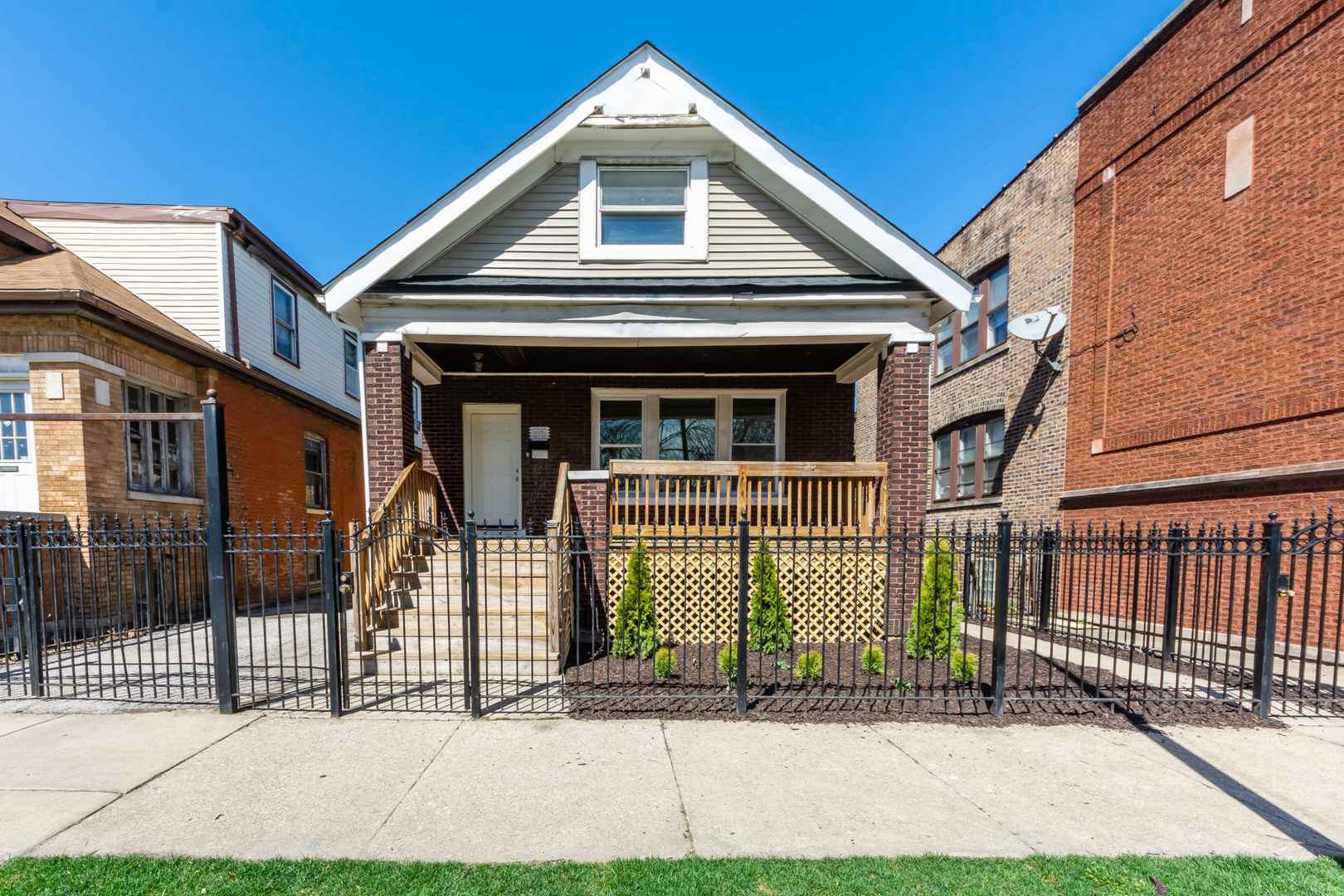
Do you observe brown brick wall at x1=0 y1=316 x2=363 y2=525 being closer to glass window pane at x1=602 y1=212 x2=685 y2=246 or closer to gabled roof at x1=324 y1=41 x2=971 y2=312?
gabled roof at x1=324 y1=41 x2=971 y2=312

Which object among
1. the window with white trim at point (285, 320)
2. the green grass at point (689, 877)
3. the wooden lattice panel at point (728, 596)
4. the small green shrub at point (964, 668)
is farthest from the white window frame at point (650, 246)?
the window with white trim at point (285, 320)

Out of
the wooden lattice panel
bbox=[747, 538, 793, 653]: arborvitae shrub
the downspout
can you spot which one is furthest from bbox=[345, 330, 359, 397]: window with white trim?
bbox=[747, 538, 793, 653]: arborvitae shrub

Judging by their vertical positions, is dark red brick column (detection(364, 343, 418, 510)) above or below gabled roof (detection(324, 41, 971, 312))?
below

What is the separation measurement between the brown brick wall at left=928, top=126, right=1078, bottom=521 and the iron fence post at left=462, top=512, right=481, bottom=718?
9287 millimetres

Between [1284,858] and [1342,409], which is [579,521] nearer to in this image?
[1284,858]

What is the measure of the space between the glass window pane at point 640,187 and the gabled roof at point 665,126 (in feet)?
2.30

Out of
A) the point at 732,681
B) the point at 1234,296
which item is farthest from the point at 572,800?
the point at 1234,296

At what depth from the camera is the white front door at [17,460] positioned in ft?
24.7

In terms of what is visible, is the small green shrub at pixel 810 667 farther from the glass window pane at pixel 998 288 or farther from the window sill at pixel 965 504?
the glass window pane at pixel 998 288

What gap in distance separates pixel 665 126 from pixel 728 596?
6708mm

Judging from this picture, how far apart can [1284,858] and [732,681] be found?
375 cm

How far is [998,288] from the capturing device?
1254cm

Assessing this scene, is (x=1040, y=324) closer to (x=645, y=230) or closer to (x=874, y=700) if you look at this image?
(x=645, y=230)

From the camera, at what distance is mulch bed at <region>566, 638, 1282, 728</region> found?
4938mm
